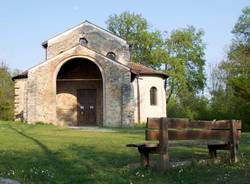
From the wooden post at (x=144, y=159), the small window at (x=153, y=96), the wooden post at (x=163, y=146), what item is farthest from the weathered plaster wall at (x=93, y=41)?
the wooden post at (x=163, y=146)

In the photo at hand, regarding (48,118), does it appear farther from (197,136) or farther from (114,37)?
(197,136)

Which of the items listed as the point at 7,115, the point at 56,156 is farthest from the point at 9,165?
the point at 7,115

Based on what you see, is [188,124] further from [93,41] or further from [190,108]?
[190,108]

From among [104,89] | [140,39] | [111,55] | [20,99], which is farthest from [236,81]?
[140,39]

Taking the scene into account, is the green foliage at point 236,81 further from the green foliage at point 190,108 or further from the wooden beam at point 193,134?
the wooden beam at point 193,134

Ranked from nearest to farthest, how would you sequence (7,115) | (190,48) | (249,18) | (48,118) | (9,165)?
(9,165) → (48,118) → (7,115) → (249,18) → (190,48)

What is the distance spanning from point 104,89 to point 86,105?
4814 millimetres

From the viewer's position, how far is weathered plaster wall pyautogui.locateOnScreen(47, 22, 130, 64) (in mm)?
38750

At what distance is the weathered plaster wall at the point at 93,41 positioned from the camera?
38.8 meters

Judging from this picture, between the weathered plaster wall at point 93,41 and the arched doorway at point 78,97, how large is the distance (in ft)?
7.96

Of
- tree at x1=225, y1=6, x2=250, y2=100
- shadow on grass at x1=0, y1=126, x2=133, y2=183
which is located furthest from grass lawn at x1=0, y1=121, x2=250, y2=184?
tree at x1=225, y1=6, x2=250, y2=100

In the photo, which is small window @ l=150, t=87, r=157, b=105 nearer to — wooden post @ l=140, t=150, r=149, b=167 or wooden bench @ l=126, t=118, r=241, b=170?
wooden bench @ l=126, t=118, r=241, b=170

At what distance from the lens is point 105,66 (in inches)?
1300

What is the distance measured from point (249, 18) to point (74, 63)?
2605cm
